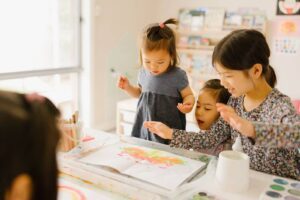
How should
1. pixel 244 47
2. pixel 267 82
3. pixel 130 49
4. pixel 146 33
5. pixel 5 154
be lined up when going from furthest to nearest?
pixel 130 49 → pixel 146 33 → pixel 267 82 → pixel 244 47 → pixel 5 154

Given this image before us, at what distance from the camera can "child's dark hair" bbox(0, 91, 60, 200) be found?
403 mm

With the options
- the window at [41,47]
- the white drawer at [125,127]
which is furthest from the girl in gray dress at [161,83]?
the white drawer at [125,127]

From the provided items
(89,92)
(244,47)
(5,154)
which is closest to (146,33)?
(244,47)

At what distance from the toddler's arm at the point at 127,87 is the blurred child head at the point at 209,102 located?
35 cm

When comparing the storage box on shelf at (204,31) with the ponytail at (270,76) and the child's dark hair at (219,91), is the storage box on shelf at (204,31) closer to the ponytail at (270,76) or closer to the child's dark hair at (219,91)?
the child's dark hair at (219,91)

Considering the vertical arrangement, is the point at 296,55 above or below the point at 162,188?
above

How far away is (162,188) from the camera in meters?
0.90

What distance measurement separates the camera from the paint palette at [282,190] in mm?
881

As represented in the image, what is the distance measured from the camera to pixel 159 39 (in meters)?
1.40

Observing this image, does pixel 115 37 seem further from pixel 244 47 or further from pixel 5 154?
pixel 5 154

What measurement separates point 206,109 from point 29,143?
1.03 m

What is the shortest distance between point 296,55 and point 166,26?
6.25 ft

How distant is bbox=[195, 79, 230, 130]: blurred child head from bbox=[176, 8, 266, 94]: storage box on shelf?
183 cm

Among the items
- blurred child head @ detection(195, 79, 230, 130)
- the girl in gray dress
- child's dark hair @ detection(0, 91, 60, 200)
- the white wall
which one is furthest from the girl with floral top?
the white wall
